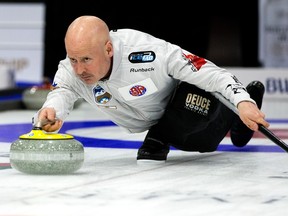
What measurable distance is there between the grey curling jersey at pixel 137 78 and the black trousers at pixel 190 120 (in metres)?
0.09

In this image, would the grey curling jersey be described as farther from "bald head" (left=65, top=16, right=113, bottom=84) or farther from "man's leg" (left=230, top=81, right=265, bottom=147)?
"man's leg" (left=230, top=81, right=265, bottom=147)

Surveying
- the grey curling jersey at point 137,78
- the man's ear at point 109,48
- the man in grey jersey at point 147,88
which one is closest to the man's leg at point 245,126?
the man in grey jersey at point 147,88

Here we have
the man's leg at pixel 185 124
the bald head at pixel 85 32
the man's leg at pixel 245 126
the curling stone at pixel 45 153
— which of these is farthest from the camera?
the man's leg at pixel 245 126

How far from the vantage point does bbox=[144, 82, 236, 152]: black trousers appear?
13.0ft

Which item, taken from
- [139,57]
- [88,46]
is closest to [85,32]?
[88,46]

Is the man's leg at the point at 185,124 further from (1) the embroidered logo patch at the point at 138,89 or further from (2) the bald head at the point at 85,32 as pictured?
(2) the bald head at the point at 85,32

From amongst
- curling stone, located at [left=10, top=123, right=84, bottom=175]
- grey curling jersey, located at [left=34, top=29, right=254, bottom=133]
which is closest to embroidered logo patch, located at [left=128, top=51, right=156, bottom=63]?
grey curling jersey, located at [left=34, top=29, right=254, bottom=133]

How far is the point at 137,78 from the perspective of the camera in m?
3.81

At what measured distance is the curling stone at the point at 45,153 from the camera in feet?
10.8

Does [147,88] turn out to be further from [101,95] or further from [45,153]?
[45,153]

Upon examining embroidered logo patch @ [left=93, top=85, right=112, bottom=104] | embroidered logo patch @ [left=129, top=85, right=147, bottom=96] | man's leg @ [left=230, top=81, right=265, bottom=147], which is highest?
embroidered logo patch @ [left=129, top=85, right=147, bottom=96]

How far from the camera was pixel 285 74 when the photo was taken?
9.55 meters

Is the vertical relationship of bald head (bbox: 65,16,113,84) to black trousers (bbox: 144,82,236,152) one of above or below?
above

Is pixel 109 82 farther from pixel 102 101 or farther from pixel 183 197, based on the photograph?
pixel 183 197
